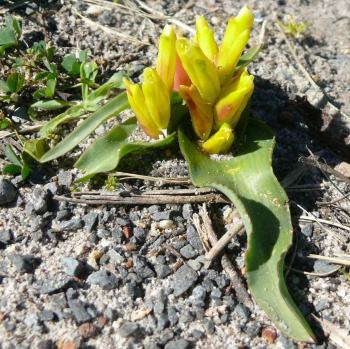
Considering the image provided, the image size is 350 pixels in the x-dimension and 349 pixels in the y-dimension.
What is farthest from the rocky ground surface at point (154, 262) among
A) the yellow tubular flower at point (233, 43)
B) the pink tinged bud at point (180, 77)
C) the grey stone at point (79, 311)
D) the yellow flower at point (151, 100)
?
the yellow tubular flower at point (233, 43)

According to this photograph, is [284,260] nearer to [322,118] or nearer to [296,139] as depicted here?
[296,139]

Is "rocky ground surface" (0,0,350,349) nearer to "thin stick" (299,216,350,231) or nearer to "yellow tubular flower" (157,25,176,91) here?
"thin stick" (299,216,350,231)

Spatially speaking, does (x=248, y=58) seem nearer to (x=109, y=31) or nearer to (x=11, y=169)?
(x=109, y=31)

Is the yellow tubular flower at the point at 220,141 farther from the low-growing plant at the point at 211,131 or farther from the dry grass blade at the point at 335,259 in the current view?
the dry grass blade at the point at 335,259

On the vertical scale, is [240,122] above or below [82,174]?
above

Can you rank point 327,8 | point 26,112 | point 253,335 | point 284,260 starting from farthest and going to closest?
point 327,8, point 26,112, point 284,260, point 253,335

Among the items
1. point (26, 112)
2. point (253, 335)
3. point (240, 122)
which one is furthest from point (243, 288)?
point (26, 112)
